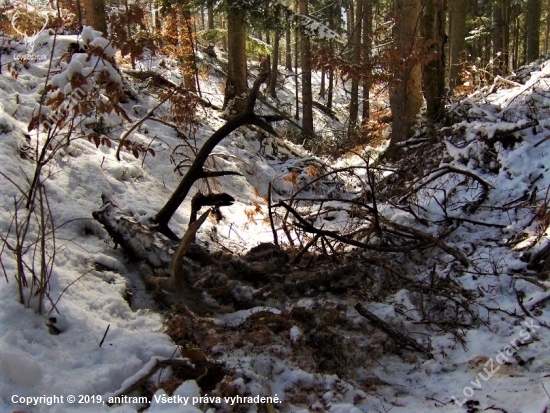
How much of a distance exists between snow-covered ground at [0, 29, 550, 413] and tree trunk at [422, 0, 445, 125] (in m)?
1.75

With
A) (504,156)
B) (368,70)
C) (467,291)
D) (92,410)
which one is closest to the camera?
(92,410)

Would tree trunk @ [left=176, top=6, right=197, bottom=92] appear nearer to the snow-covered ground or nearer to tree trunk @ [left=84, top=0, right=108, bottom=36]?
tree trunk @ [left=84, top=0, right=108, bottom=36]

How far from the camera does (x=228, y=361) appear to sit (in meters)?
2.74

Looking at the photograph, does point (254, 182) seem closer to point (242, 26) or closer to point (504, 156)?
point (504, 156)

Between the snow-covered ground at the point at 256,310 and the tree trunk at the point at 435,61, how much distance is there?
68.8 inches

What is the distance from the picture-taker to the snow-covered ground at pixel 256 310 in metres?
2.45

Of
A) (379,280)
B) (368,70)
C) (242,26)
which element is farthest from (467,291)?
(242,26)

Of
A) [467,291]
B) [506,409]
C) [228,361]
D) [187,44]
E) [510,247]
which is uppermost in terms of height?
[187,44]

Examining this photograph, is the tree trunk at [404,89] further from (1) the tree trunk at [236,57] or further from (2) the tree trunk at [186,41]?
(2) the tree trunk at [186,41]

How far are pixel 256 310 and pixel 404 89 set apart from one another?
5.11 m

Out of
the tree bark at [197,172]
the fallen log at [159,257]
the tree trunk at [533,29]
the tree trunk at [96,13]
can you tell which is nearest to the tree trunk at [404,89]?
the tree bark at [197,172]

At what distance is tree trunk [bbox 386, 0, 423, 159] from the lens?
24.4ft

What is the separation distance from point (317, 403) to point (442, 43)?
6.96m

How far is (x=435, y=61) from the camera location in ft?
25.9
